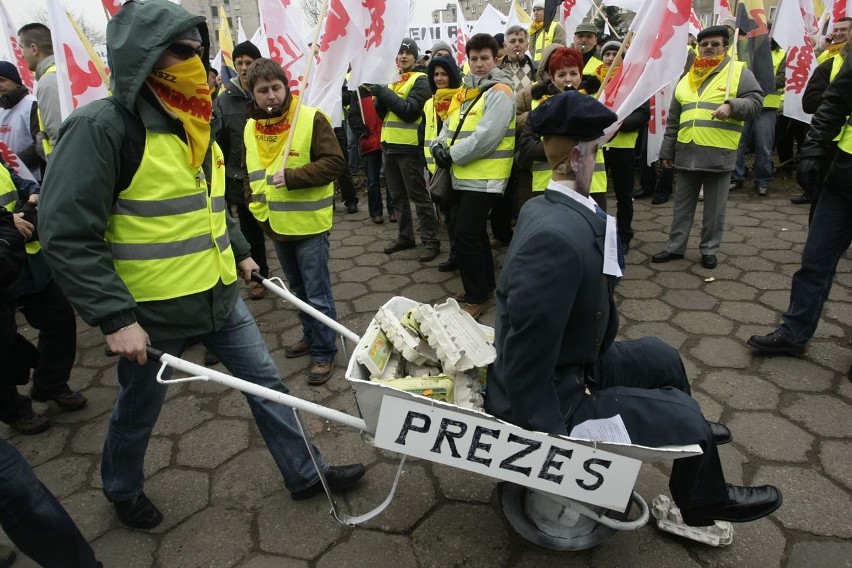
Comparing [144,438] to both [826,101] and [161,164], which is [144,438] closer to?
[161,164]

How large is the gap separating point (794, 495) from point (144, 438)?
2949 millimetres

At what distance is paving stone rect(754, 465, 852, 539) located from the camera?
2242 millimetres

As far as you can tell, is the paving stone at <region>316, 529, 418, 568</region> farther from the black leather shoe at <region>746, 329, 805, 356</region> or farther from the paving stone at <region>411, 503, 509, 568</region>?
the black leather shoe at <region>746, 329, 805, 356</region>

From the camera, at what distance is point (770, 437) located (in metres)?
2.78

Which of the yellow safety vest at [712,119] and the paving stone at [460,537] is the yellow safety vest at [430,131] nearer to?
the yellow safety vest at [712,119]

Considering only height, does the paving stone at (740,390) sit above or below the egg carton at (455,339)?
below

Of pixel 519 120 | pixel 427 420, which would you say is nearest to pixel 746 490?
pixel 427 420

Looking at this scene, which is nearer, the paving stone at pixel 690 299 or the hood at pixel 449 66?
the paving stone at pixel 690 299

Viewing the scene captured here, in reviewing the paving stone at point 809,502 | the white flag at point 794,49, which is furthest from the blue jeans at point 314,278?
the white flag at point 794,49

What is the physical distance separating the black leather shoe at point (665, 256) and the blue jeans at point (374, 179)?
3.29 m

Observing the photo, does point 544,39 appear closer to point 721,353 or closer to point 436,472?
point 721,353

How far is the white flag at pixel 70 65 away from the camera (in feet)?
9.77

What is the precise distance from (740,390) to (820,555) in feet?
3.94

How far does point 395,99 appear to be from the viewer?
5.42 metres
